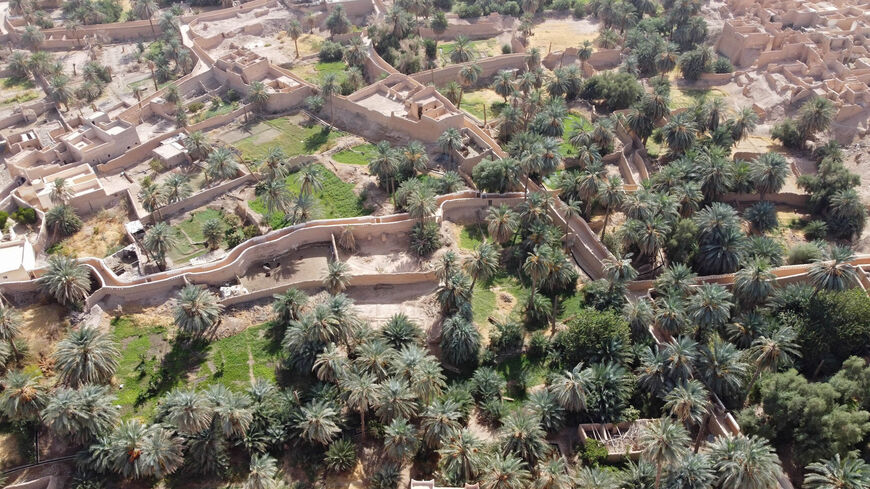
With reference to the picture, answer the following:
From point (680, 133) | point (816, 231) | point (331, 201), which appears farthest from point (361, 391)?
point (816, 231)

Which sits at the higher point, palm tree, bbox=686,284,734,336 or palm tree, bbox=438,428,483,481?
palm tree, bbox=686,284,734,336

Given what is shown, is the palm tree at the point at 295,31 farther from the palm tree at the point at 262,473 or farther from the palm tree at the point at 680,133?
the palm tree at the point at 262,473

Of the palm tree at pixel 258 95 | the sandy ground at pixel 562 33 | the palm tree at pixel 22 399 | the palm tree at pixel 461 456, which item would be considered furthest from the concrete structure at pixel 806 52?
the palm tree at pixel 22 399

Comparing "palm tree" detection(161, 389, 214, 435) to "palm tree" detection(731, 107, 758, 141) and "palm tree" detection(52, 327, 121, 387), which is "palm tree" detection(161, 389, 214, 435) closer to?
"palm tree" detection(52, 327, 121, 387)

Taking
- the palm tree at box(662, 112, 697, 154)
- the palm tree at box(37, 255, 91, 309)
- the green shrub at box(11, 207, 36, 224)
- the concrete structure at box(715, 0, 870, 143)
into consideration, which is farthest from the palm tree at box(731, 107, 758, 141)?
the green shrub at box(11, 207, 36, 224)

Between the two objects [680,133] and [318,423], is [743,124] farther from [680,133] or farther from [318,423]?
[318,423]

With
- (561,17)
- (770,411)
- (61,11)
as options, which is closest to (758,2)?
(561,17)
